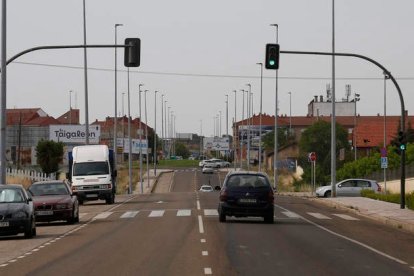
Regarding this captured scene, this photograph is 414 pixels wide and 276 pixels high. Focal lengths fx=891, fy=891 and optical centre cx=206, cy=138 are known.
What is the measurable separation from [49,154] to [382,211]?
43.8 meters

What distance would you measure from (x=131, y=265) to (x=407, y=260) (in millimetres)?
5597

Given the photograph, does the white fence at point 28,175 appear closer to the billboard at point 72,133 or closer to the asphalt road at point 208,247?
the billboard at point 72,133

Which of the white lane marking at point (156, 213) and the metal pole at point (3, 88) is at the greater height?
the metal pole at point (3, 88)

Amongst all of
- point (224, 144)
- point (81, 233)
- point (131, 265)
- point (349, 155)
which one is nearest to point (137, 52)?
point (81, 233)

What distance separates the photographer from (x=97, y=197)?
149 ft

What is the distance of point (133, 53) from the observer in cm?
3016

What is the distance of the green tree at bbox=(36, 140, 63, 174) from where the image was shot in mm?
73438

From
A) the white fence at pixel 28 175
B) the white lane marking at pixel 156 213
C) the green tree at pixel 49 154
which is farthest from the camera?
the green tree at pixel 49 154

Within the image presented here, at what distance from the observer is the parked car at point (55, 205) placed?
29312 mm

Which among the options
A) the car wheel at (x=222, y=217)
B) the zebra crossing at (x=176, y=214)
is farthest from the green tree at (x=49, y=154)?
the car wheel at (x=222, y=217)

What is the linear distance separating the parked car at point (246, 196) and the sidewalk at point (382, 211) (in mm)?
4460

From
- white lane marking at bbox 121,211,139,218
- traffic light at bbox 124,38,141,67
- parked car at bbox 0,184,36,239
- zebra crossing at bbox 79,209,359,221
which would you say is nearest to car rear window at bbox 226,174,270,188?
zebra crossing at bbox 79,209,359,221

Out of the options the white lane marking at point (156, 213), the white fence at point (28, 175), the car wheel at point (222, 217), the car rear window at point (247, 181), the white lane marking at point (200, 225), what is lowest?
the white lane marking at point (156, 213)

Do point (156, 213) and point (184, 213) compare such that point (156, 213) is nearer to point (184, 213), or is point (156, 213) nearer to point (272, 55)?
point (184, 213)
